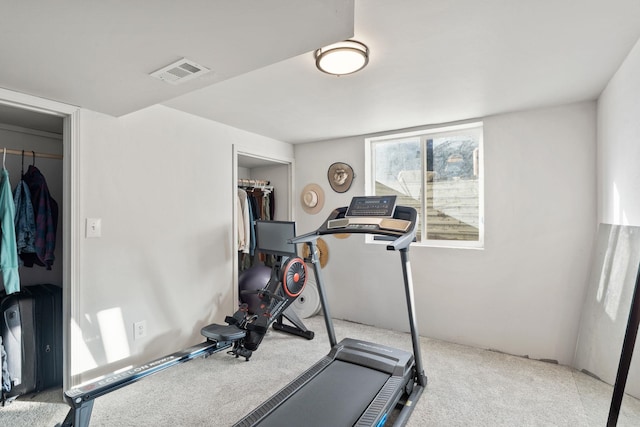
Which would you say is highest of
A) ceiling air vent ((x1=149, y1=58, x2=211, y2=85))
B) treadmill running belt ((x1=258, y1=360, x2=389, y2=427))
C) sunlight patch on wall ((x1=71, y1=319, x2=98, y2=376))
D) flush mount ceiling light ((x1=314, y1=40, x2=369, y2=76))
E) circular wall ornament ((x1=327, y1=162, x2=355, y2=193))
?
flush mount ceiling light ((x1=314, y1=40, x2=369, y2=76))

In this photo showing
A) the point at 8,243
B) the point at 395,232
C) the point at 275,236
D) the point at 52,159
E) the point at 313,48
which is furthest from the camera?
the point at 275,236

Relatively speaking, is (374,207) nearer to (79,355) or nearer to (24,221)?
(79,355)

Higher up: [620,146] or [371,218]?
[620,146]

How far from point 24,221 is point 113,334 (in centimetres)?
98

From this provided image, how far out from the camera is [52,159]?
8.86 feet

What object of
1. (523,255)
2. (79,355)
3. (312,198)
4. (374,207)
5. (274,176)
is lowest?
(79,355)

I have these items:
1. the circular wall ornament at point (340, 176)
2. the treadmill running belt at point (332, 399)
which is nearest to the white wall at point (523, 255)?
the circular wall ornament at point (340, 176)

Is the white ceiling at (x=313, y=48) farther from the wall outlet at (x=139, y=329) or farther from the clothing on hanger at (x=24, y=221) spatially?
the wall outlet at (x=139, y=329)

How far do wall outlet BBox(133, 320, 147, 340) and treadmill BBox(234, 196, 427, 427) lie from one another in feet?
4.16

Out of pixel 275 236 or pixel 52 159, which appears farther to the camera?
pixel 275 236

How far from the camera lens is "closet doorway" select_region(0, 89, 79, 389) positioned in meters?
2.05

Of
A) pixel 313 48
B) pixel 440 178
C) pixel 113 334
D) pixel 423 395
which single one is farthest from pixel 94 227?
pixel 440 178

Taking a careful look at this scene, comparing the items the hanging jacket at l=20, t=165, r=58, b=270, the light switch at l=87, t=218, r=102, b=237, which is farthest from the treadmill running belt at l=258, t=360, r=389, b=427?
the hanging jacket at l=20, t=165, r=58, b=270

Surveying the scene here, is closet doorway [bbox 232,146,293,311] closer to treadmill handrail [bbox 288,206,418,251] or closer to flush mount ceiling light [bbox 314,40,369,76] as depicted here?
treadmill handrail [bbox 288,206,418,251]
